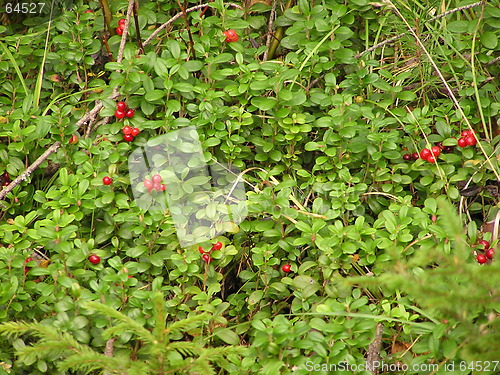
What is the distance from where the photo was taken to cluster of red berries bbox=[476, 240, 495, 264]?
2.11 meters

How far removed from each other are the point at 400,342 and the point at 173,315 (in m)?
0.90

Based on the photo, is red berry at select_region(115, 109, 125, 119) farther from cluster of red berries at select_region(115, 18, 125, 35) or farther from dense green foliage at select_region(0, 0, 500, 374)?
cluster of red berries at select_region(115, 18, 125, 35)

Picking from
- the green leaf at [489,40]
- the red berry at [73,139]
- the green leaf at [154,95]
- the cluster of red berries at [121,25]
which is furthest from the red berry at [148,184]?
the green leaf at [489,40]

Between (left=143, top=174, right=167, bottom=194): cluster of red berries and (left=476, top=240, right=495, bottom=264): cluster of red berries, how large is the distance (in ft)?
4.26

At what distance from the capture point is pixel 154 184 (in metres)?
2.36

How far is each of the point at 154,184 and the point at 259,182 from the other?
18.7 inches

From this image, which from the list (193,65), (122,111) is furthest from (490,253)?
(122,111)

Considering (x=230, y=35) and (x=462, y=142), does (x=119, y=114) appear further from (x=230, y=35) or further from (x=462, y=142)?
(x=462, y=142)

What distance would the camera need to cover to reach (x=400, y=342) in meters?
2.15

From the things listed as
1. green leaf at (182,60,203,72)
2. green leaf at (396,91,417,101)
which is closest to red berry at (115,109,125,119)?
green leaf at (182,60,203,72)

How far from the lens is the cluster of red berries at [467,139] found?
8.05 ft

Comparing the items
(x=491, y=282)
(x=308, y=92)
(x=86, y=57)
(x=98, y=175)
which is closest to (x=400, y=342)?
(x=491, y=282)

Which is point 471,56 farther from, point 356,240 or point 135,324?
point 135,324

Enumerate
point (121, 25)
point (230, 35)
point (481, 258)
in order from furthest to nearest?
point (121, 25)
point (230, 35)
point (481, 258)
